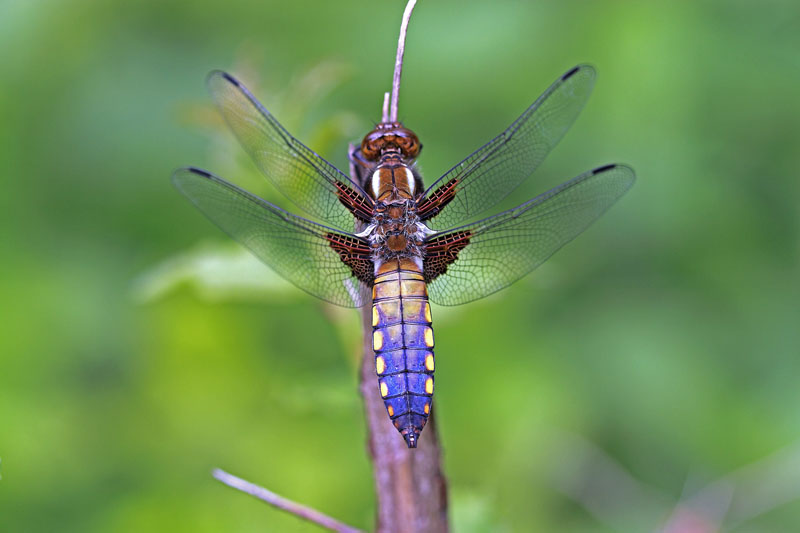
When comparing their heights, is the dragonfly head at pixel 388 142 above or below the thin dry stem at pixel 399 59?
above

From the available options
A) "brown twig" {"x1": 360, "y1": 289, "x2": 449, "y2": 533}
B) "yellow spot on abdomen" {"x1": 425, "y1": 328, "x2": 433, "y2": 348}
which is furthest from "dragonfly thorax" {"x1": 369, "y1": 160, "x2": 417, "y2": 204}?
"brown twig" {"x1": 360, "y1": 289, "x2": 449, "y2": 533}

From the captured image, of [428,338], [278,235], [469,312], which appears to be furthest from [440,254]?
[469,312]

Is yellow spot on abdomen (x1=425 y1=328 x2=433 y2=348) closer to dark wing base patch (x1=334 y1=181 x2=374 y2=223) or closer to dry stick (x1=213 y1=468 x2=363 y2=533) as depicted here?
dark wing base patch (x1=334 y1=181 x2=374 y2=223)

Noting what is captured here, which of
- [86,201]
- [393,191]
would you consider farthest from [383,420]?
[86,201]

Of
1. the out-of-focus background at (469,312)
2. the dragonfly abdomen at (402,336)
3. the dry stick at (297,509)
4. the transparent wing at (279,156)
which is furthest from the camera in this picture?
the out-of-focus background at (469,312)

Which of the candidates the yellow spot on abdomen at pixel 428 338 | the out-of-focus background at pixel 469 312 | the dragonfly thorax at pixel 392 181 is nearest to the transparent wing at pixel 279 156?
the dragonfly thorax at pixel 392 181

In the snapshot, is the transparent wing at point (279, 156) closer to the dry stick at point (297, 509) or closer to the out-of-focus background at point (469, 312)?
the dry stick at point (297, 509)

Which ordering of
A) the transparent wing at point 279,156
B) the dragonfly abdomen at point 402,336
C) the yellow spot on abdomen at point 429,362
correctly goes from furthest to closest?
the transparent wing at point 279,156 → the yellow spot on abdomen at point 429,362 → the dragonfly abdomen at point 402,336
